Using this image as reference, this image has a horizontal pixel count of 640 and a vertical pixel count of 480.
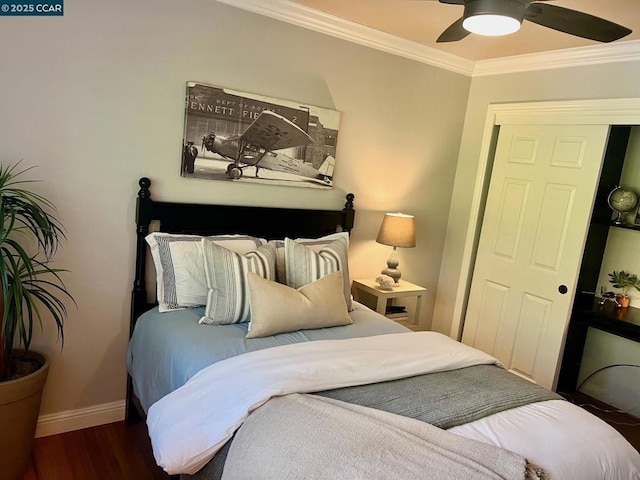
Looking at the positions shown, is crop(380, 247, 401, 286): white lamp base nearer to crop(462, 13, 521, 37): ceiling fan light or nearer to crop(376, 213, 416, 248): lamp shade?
crop(376, 213, 416, 248): lamp shade

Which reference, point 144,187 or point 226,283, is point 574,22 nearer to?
point 226,283

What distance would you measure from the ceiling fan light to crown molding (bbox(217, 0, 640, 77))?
1279 millimetres

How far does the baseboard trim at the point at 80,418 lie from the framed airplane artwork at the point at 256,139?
1379mm

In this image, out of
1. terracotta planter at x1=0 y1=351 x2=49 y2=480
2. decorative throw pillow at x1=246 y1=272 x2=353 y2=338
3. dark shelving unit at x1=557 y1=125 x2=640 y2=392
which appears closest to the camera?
terracotta planter at x1=0 y1=351 x2=49 y2=480

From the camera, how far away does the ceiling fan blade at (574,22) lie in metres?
1.76

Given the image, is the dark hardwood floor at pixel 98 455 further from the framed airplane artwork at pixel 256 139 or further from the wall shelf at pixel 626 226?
the wall shelf at pixel 626 226

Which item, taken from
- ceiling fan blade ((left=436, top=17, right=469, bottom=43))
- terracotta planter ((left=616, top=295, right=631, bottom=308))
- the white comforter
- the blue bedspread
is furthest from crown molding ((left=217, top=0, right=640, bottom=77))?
the white comforter

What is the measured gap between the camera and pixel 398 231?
3.26 metres

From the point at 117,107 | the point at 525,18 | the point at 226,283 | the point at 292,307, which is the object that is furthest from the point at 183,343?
the point at 525,18

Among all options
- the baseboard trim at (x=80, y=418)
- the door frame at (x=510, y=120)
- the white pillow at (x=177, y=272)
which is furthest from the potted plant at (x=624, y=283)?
the baseboard trim at (x=80, y=418)

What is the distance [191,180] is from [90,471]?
5.06ft

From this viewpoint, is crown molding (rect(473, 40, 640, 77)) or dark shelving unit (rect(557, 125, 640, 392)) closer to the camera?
crown molding (rect(473, 40, 640, 77))

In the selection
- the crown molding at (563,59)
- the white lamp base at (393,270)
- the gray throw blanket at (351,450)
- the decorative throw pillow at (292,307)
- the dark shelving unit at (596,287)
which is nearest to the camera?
the gray throw blanket at (351,450)

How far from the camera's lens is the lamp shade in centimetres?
326
